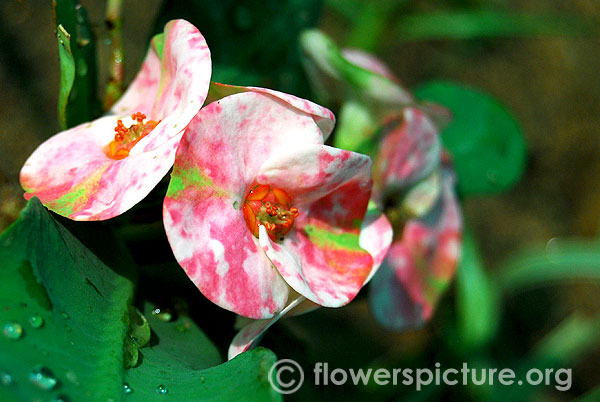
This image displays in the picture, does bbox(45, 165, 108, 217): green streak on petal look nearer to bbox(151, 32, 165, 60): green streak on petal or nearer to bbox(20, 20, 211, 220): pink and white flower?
bbox(20, 20, 211, 220): pink and white flower

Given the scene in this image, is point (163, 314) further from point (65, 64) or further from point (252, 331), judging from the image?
point (65, 64)

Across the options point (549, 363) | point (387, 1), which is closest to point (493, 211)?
point (549, 363)

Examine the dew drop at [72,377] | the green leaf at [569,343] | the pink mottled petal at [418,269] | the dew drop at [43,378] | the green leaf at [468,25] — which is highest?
the dew drop at [43,378]

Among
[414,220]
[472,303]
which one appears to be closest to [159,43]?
[414,220]

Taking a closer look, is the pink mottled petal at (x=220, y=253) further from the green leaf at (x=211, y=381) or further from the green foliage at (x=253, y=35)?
the green foliage at (x=253, y=35)

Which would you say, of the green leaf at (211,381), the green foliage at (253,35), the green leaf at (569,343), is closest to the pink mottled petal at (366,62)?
the green foliage at (253,35)

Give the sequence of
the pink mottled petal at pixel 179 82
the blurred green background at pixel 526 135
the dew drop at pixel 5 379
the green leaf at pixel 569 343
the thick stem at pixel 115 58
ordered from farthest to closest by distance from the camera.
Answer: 1. the green leaf at pixel 569 343
2. the blurred green background at pixel 526 135
3. the thick stem at pixel 115 58
4. the pink mottled petal at pixel 179 82
5. the dew drop at pixel 5 379

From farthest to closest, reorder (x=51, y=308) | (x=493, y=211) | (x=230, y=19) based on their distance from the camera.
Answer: (x=493, y=211) → (x=230, y=19) → (x=51, y=308)

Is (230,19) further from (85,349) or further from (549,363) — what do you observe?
(549,363)
